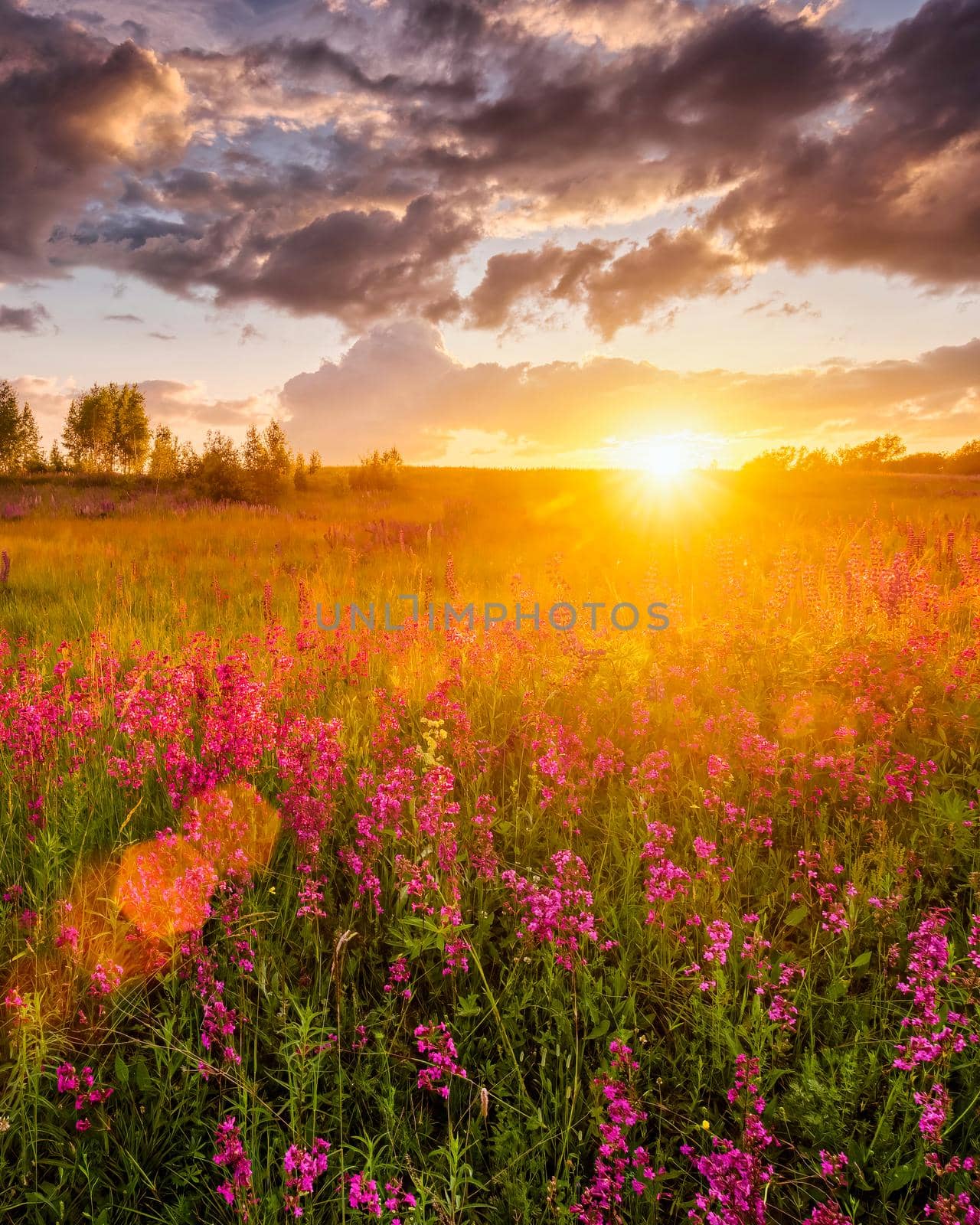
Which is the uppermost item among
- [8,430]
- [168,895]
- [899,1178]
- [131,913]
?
[8,430]

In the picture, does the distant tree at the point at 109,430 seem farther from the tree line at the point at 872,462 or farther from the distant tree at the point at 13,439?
the tree line at the point at 872,462

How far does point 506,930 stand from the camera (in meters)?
2.51

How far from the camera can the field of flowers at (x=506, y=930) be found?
1.67 meters

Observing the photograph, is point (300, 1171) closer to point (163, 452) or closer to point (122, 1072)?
point (122, 1072)

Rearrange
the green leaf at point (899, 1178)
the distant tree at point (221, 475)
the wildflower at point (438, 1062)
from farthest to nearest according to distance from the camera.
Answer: the distant tree at point (221, 475), the wildflower at point (438, 1062), the green leaf at point (899, 1178)

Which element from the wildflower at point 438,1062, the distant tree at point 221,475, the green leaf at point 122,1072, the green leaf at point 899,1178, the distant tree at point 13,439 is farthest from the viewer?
the distant tree at point 13,439

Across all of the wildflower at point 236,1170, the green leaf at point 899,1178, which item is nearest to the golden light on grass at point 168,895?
the wildflower at point 236,1170

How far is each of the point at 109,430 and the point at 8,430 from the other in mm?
9372

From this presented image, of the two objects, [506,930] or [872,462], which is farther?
[872,462]

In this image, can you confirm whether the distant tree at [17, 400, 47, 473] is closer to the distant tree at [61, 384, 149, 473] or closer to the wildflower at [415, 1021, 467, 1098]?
the distant tree at [61, 384, 149, 473]

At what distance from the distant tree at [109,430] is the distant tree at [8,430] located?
5844mm

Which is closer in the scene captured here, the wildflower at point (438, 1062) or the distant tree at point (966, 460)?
the wildflower at point (438, 1062)

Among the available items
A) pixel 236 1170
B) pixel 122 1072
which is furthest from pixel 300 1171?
pixel 122 1072

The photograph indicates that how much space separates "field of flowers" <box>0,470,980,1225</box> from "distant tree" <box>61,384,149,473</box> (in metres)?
77.5
